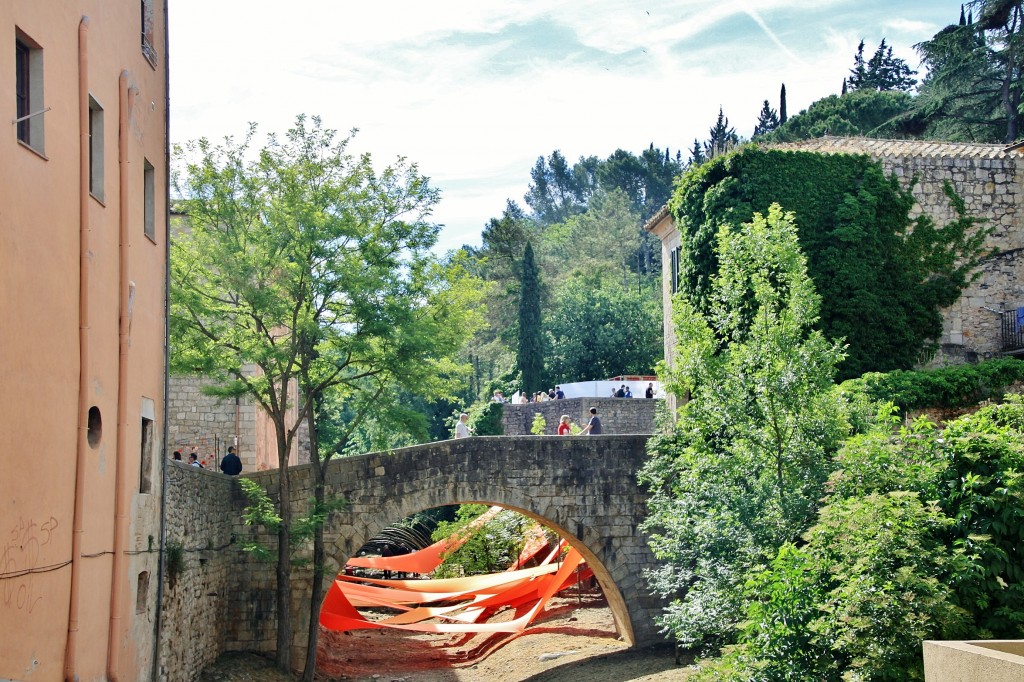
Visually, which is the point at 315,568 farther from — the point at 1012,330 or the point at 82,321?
the point at 1012,330

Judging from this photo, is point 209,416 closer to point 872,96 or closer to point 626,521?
point 626,521

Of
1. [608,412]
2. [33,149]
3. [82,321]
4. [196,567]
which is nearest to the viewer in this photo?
[33,149]

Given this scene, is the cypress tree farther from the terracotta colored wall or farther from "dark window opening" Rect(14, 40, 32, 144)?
"dark window opening" Rect(14, 40, 32, 144)

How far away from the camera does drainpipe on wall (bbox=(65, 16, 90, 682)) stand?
32.1ft

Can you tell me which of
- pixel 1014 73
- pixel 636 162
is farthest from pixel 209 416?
pixel 636 162

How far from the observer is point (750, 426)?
14508 mm

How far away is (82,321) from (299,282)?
311 inches

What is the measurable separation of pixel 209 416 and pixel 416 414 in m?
6.17

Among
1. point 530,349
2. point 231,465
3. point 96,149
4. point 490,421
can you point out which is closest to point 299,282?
point 231,465

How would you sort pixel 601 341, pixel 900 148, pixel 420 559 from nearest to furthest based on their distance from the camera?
1. pixel 900 148
2. pixel 420 559
3. pixel 601 341

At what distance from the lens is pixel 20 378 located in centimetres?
845

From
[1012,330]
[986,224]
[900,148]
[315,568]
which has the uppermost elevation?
[900,148]

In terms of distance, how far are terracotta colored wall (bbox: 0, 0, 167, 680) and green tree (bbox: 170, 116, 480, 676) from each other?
15.0ft

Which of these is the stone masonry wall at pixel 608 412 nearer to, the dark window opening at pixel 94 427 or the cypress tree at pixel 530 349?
the cypress tree at pixel 530 349
